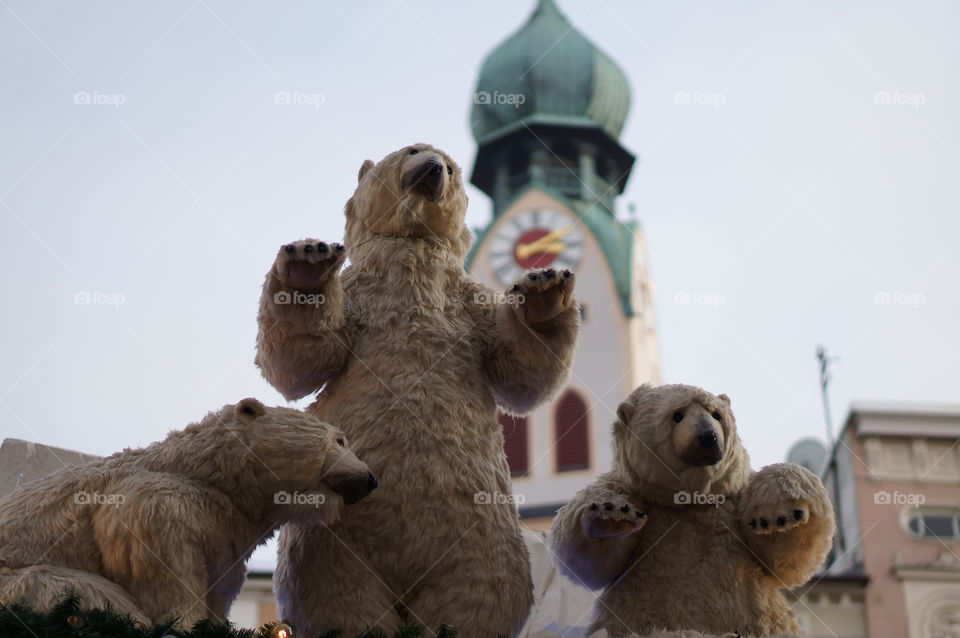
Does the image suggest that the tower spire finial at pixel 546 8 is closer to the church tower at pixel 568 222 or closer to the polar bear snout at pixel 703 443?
the church tower at pixel 568 222

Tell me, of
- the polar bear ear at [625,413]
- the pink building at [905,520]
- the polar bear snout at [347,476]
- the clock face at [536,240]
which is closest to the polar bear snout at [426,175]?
the polar bear ear at [625,413]

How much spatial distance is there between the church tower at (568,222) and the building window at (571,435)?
0.02m

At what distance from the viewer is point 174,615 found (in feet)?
9.82

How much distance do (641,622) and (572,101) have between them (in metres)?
25.2

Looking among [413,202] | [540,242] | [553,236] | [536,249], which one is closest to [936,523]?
[413,202]

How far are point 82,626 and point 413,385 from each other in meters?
1.23

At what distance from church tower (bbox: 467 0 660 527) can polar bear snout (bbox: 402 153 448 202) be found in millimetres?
19771

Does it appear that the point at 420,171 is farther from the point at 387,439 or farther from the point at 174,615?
the point at 174,615

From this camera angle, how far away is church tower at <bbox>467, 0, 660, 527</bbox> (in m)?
25.0

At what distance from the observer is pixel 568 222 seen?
2697 centimetres

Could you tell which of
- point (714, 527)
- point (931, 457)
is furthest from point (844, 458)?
point (714, 527)

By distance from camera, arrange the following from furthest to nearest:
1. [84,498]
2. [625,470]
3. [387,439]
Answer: [625,470] → [387,439] → [84,498]

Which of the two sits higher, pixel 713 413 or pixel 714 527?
pixel 713 413

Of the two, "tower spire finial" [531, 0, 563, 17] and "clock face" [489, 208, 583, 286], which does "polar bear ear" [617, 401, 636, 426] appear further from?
"tower spire finial" [531, 0, 563, 17]
